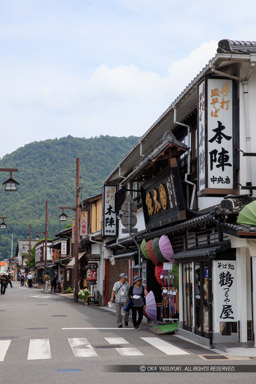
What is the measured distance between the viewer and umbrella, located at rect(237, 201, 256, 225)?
13.3 meters

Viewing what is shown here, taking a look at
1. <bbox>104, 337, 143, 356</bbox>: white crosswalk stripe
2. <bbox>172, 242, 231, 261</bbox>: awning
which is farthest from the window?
<bbox>104, 337, 143, 356</bbox>: white crosswalk stripe

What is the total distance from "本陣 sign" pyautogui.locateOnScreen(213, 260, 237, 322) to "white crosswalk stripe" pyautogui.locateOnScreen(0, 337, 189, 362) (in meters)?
1.54

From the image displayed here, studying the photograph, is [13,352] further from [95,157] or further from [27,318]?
[95,157]

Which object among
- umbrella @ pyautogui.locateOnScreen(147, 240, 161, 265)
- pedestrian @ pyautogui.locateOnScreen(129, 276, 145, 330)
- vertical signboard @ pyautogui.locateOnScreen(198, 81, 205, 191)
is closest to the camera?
vertical signboard @ pyautogui.locateOnScreen(198, 81, 205, 191)

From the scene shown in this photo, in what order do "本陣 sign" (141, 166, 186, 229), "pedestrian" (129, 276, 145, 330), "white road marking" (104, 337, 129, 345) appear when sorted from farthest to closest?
"pedestrian" (129, 276, 145, 330)
"本陣 sign" (141, 166, 186, 229)
"white road marking" (104, 337, 129, 345)

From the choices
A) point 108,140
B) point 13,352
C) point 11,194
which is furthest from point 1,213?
point 13,352

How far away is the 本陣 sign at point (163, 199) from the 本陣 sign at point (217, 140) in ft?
13.8

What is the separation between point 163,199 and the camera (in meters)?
20.8

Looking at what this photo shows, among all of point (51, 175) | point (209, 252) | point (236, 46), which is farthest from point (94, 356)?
point (51, 175)

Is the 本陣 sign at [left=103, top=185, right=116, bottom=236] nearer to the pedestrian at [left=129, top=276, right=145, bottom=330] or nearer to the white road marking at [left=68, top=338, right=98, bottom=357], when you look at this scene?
the pedestrian at [left=129, top=276, right=145, bottom=330]

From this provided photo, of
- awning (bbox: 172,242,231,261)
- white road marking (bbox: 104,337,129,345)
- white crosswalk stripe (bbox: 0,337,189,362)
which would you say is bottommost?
white road marking (bbox: 104,337,129,345)

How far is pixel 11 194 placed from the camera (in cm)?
13950

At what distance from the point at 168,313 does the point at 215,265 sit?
21.6 feet

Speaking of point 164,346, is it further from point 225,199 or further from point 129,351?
point 225,199
